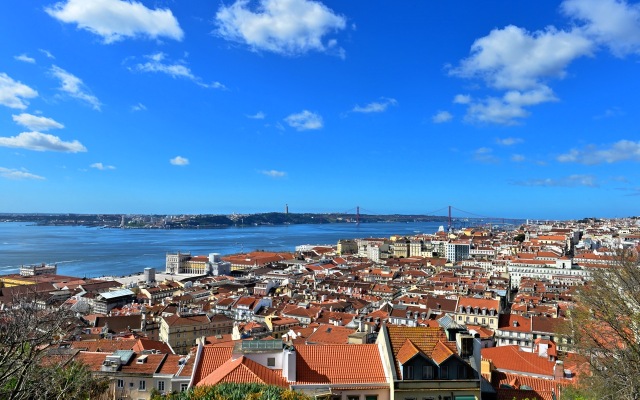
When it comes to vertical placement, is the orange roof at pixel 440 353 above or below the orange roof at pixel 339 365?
above

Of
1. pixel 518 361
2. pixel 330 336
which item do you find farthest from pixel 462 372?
pixel 330 336

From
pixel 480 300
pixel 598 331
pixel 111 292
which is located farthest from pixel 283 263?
pixel 598 331

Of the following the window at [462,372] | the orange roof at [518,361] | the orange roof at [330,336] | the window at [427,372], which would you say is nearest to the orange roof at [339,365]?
the window at [427,372]

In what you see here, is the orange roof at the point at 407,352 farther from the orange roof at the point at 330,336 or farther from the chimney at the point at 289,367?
the orange roof at the point at 330,336

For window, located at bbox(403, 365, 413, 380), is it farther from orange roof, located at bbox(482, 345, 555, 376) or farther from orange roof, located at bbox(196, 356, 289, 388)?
orange roof, located at bbox(482, 345, 555, 376)

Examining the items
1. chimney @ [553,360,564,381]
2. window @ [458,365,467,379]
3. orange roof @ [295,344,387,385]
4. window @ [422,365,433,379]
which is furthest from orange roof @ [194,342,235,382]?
chimney @ [553,360,564,381]

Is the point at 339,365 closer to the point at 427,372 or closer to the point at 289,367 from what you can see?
the point at 289,367

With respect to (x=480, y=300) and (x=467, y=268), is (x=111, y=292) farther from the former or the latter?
(x=467, y=268)
